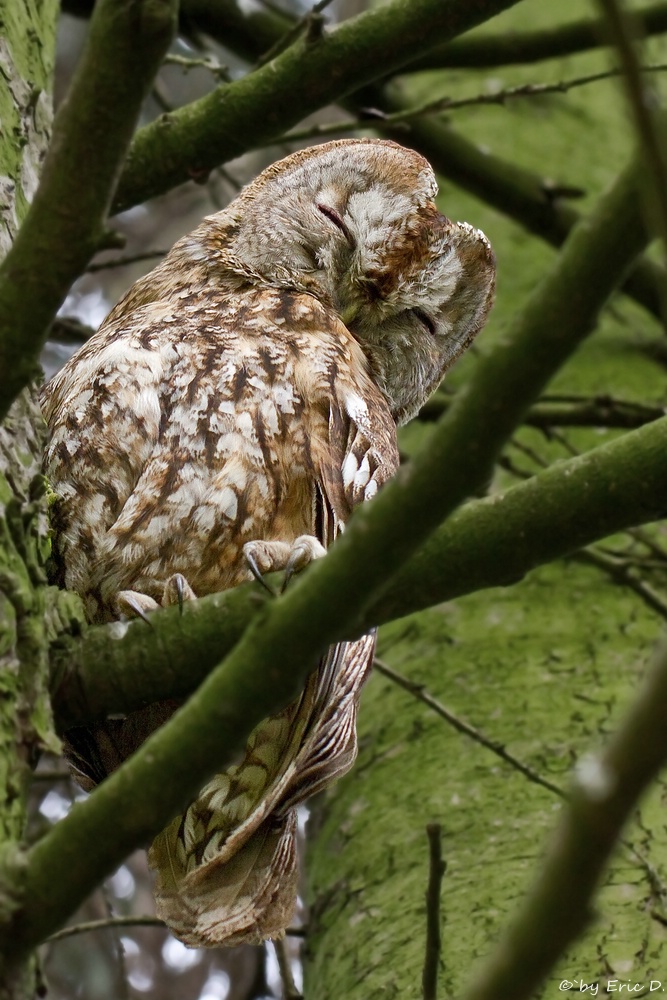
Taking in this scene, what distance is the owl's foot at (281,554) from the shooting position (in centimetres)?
225

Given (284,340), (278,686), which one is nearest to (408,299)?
(284,340)

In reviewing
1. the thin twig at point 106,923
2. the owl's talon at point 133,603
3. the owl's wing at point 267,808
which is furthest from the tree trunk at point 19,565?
the thin twig at point 106,923

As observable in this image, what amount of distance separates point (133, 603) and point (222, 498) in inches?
11.3

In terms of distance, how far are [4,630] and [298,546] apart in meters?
0.62

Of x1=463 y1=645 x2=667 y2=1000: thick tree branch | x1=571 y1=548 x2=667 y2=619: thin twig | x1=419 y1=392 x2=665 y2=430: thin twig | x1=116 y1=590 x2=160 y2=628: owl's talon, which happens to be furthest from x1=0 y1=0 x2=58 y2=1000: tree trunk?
x1=571 y1=548 x2=667 y2=619: thin twig

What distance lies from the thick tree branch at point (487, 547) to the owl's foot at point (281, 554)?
311mm

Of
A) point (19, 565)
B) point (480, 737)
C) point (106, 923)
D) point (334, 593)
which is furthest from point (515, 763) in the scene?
point (334, 593)

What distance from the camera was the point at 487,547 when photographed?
1866 millimetres

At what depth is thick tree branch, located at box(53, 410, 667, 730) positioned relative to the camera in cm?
186

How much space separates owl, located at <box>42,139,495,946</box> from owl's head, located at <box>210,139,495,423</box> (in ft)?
0.78

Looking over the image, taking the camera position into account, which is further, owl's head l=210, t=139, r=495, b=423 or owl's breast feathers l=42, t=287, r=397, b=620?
owl's head l=210, t=139, r=495, b=423

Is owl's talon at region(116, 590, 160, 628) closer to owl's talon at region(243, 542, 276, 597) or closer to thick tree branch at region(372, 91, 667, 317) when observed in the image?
owl's talon at region(243, 542, 276, 597)

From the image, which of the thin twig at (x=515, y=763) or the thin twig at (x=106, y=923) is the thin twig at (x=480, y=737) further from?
the thin twig at (x=106, y=923)

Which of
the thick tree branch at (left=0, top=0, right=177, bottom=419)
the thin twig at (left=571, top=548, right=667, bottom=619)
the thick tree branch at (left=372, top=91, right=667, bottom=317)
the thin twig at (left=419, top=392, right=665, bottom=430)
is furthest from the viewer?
the thick tree branch at (left=372, top=91, right=667, bottom=317)
